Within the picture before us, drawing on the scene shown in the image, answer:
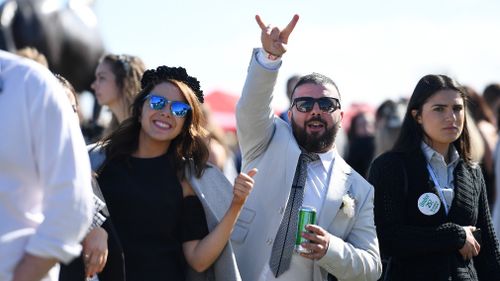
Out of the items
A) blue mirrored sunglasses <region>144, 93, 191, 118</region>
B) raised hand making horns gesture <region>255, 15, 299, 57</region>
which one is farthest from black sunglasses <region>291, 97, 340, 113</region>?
blue mirrored sunglasses <region>144, 93, 191, 118</region>

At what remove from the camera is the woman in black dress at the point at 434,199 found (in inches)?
211

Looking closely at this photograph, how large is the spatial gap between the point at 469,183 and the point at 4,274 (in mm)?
3289

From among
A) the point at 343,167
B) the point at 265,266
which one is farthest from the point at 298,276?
the point at 343,167

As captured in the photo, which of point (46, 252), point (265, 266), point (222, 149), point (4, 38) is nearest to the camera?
point (46, 252)

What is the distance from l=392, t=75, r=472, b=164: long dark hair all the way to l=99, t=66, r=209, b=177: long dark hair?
1.43 metres

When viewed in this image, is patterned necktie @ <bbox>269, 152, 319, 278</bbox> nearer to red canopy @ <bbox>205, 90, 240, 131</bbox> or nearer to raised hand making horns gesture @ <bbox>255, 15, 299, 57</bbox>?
raised hand making horns gesture @ <bbox>255, 15, 299, 57</bbox>

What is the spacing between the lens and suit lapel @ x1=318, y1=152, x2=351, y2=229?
4.88 meters

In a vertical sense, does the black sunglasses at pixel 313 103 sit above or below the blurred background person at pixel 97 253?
above

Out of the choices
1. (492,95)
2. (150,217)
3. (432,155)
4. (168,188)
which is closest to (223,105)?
(492,95)

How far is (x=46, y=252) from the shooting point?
299cm

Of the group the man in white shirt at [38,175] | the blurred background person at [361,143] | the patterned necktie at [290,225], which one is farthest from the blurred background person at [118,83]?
the blurred background person at [361,143]

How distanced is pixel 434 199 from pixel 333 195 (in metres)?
0.79

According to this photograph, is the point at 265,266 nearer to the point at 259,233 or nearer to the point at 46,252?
the point at 259,233

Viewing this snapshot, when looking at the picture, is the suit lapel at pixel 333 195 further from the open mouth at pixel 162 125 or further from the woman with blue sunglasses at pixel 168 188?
the open mouth at pixel 162 125
